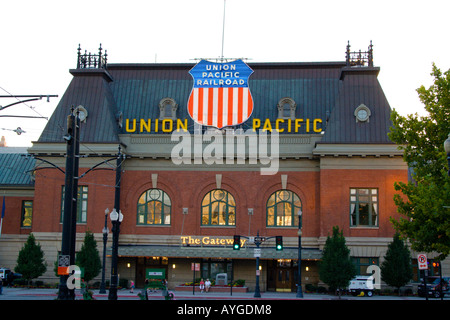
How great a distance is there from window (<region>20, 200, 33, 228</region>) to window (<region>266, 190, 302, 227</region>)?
74.8 feet

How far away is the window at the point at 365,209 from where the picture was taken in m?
44.5

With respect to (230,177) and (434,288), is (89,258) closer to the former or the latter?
(230,177)

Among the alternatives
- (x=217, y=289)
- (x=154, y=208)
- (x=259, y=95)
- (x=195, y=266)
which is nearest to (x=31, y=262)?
(x=154, y=208)

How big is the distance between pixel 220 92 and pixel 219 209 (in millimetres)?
10182

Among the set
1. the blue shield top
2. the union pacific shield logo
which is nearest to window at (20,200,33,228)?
the union pacific shield logo

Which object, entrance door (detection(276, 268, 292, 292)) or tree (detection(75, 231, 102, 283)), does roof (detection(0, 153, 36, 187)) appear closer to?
tree (detection(75, 231, 102, 283))

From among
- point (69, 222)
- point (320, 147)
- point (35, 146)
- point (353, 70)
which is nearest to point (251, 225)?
point (320, 147)

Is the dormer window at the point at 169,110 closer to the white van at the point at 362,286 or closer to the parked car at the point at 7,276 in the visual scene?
the parked car at the point at 7,276

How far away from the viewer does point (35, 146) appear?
47.3 meters

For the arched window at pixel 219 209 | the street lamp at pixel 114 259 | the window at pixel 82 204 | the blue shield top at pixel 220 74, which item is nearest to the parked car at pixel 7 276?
the window at pixel 82 204

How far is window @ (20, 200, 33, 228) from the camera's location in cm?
5219

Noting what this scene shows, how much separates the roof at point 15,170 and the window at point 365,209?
97.8ft

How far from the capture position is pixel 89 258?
43.6 m
